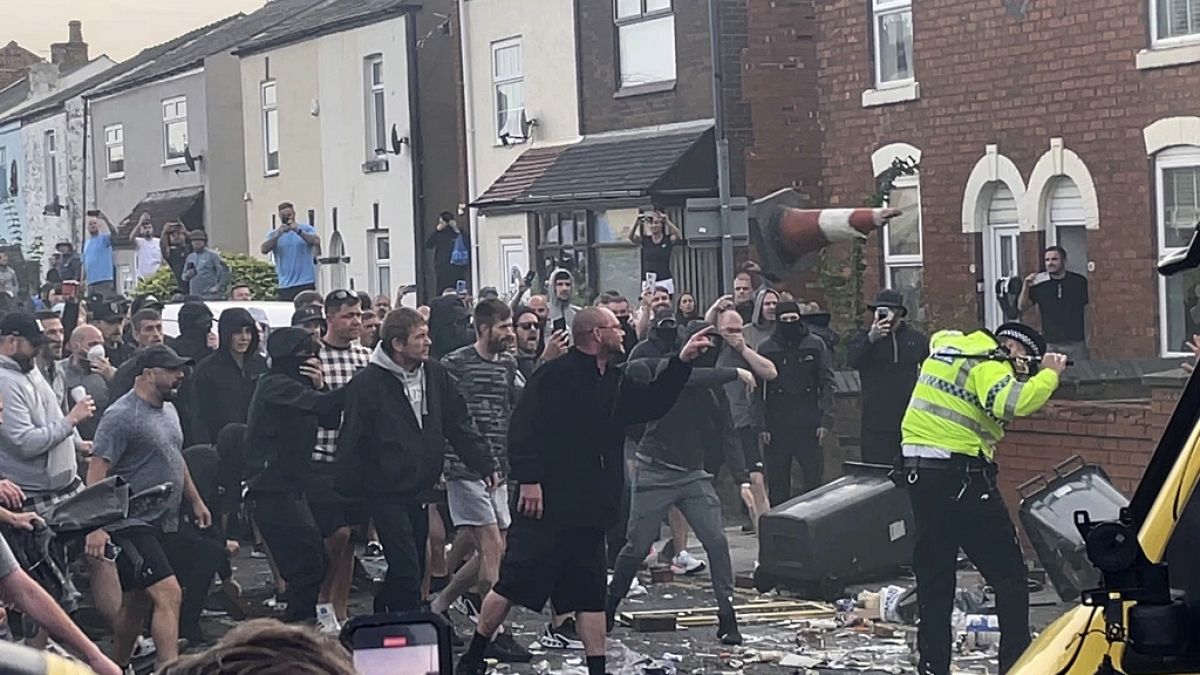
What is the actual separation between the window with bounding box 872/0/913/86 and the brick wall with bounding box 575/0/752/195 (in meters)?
1.90

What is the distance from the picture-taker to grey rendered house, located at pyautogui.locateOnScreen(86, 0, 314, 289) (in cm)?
3709

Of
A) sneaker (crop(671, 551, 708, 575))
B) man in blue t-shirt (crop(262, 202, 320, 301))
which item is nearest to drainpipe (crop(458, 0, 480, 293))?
man in blue t-shirt (crop(262, 202, 320, 301))

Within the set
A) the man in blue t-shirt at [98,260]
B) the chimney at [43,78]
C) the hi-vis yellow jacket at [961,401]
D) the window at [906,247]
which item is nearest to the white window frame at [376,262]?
the man in blue t-shirt at [98,260]

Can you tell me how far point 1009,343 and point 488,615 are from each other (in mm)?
2929

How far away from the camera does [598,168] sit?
79.4 feet

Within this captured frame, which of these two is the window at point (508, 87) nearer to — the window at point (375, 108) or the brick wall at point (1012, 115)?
the window at point (375, 108)

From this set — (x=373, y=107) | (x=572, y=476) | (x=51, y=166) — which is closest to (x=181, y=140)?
(x=373, y=107)

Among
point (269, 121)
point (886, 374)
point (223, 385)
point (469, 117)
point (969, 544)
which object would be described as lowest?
point (969, 544)

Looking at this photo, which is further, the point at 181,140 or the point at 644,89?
the point at 181,140

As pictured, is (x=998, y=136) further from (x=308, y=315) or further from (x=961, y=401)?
(x=961, y=401)

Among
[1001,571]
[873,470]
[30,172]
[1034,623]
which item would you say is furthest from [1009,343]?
[30,172]

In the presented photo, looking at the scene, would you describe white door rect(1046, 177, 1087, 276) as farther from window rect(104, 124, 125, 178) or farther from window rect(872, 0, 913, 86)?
window rect(104, 124, 125, 178)

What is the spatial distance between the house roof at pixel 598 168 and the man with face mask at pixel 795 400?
739cm

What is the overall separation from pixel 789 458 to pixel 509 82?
42.6ft
